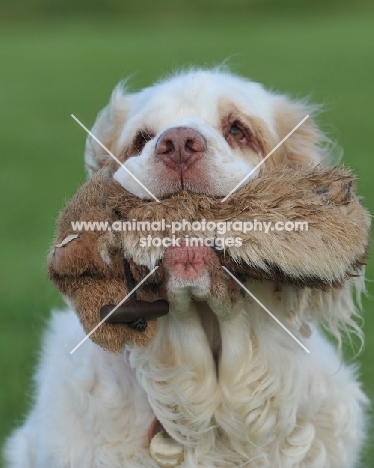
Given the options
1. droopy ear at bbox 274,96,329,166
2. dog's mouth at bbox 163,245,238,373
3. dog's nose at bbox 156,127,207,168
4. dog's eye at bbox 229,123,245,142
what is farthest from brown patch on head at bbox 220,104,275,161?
dog's mouth at bbox 163,245,238,373

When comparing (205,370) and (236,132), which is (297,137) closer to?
(236,132)

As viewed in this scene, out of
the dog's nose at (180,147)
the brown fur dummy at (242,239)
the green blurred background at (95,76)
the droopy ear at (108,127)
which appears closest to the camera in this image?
the brown fur dummy at (242,239)

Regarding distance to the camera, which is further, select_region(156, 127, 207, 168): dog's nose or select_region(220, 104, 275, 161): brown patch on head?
select_region(220, 104, 275, 161): brown patch on head

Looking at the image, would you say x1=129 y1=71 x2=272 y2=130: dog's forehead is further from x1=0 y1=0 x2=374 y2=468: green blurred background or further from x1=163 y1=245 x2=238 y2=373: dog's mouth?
x1=163 y1=245 x2=238 y2=373: dog's mouth

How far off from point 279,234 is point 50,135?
10357mm

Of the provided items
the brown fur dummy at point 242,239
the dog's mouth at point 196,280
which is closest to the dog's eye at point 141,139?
the brown fur dummy at point 242,239

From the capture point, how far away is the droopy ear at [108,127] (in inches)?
158

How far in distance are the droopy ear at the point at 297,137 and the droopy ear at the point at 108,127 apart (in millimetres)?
601

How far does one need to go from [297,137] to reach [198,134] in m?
0.86

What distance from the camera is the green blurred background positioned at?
20.3ft

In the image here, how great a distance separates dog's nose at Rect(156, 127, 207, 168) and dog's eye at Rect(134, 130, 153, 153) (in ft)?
1.60

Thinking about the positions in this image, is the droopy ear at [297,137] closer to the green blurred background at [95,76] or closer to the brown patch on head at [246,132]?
the brown patch on head at [246,132]

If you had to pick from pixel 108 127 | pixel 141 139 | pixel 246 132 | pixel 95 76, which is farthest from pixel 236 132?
pixel 95 76

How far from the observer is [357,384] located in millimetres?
3818
